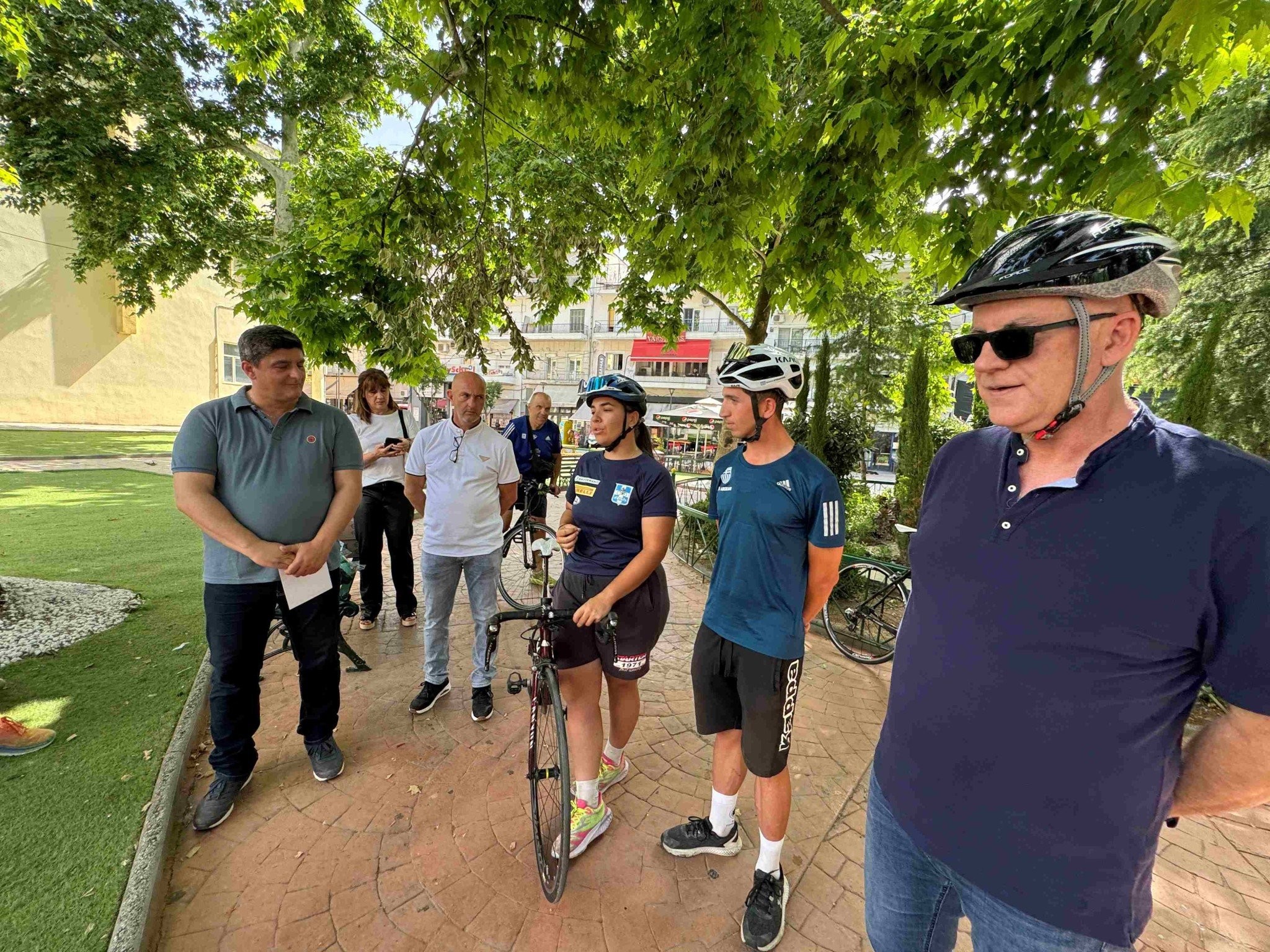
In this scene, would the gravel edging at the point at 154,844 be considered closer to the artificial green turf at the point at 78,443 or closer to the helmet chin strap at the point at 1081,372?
the helmet chin strap at the point at 1081,372

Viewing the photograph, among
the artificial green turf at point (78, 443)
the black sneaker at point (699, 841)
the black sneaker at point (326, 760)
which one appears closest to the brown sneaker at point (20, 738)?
the black sneaker at point (326, 760)

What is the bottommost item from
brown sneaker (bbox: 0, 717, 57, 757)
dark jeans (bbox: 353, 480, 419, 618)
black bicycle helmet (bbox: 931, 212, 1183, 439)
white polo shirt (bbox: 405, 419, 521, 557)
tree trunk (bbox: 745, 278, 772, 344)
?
brown sneaker (bbox: 0, 717, 57, 757)

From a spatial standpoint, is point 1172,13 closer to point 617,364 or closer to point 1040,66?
point 1040,66

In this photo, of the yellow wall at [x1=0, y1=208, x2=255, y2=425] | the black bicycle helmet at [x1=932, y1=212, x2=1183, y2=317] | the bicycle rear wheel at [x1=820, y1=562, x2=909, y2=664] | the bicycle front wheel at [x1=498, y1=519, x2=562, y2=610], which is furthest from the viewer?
the yellow wall at [x1=0, y1=208, x2=255, y2=425]

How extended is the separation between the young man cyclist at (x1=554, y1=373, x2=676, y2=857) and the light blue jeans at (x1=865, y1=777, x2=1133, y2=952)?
1274 mm

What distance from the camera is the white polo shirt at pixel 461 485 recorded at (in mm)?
3609

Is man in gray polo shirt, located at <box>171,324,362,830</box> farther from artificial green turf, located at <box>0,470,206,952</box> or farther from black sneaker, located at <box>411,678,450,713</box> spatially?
black sneaker, located at <box>411,678,450,713</box>

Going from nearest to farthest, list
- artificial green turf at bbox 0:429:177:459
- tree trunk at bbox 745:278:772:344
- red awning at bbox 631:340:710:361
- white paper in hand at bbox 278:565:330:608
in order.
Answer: white paper in hand at bbox 278:565:330:608, tree trunk at bbox 745:278:772:344, artificial green turf at bbox 0:429:177:459, red awning at bbox 631:340:710:361

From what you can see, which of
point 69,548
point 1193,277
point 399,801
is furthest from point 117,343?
point 1193,277

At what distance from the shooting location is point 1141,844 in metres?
1.04

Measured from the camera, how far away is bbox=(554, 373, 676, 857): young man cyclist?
8.16ft

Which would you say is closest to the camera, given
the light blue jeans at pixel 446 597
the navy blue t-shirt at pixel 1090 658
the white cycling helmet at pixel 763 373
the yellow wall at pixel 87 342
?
the navy blue t-shirt at pixel 1090 658

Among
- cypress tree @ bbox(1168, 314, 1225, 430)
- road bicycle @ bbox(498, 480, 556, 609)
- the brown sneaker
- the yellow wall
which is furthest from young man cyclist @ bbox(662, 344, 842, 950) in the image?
the yellow wall

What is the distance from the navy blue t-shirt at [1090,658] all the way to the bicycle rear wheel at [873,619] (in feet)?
12.7
